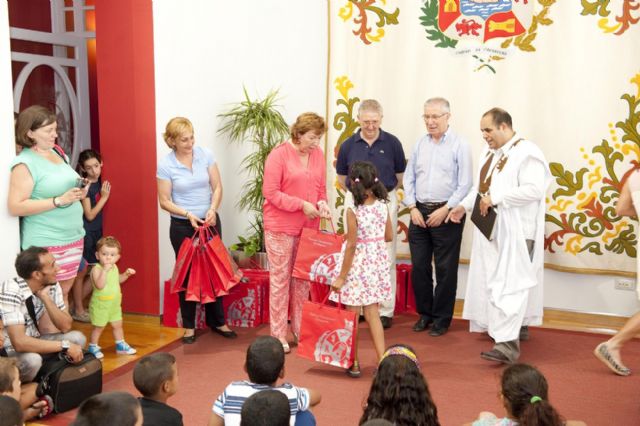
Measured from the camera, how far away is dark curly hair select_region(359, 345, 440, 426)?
8.68ft

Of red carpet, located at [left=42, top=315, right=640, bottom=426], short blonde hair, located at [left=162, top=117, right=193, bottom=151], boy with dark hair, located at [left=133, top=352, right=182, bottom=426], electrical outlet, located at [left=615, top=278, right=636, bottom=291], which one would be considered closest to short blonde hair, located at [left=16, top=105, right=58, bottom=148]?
short blonde hair, located at [left=162, top=117, right=193, bottom=151]

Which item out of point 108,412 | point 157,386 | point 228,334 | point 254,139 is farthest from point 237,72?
point 108,412

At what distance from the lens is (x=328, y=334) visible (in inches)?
181

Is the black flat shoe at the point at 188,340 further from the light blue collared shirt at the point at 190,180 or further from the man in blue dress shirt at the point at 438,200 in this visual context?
the man in blue dress shirt at the point at 438,200

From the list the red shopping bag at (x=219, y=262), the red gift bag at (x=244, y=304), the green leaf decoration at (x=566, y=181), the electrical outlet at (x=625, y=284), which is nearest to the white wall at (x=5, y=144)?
the red shopping bag at (x=219, y=262)

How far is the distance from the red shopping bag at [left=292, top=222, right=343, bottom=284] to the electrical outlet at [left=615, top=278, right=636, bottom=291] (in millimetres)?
2293

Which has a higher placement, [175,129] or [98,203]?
[175,129]

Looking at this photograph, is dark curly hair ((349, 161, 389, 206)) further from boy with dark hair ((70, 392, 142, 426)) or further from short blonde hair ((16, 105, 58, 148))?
boy with dark hair ((70, 392, 142, 426))

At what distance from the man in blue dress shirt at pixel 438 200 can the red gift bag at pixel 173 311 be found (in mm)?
1568

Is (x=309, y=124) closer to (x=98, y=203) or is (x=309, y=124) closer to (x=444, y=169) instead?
(x=444, y=169)

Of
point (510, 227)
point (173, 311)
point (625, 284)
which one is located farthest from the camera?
point (625, 284)

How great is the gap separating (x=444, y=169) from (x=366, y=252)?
1248 mm

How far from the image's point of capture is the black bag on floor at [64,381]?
402 cm

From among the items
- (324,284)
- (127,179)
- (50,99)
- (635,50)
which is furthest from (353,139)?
(50,99)
